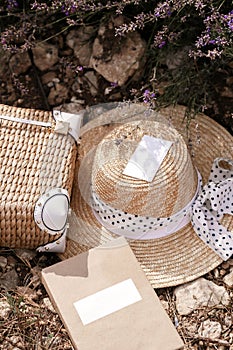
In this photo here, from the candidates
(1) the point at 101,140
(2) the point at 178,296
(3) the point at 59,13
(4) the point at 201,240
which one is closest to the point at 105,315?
(2) the point at 178,296

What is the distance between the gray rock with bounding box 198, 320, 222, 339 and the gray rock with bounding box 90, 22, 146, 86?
102 centimetres

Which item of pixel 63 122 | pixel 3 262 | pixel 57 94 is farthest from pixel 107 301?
pixel 57 94

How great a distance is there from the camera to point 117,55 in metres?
2.93

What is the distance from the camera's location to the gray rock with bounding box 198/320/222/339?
247 cm

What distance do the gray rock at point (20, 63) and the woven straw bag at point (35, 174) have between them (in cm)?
38

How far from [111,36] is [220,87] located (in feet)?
1.57

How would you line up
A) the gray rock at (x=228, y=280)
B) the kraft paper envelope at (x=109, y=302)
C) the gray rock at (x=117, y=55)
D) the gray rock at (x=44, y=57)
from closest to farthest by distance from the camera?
the kraft paper envelope at (x=109, y=302)
the gray rock at (x=228, y=280)
the gray rock at (x=117, y=55)
the gray rock at (x=44, y=57)

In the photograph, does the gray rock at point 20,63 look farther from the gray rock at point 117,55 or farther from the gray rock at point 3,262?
the gray rock at point 3,262

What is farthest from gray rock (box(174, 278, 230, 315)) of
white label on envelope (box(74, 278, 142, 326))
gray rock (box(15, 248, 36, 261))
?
gray rock (box(15, 248, 36, 261))

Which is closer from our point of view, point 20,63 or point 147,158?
point 147,158

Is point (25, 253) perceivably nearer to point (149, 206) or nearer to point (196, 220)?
point (149, 206)

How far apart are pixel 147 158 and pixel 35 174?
0.39 m

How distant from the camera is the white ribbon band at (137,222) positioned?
254 centimetres

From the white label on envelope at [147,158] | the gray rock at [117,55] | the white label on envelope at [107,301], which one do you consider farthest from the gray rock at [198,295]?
the gray rock at [117,55]
